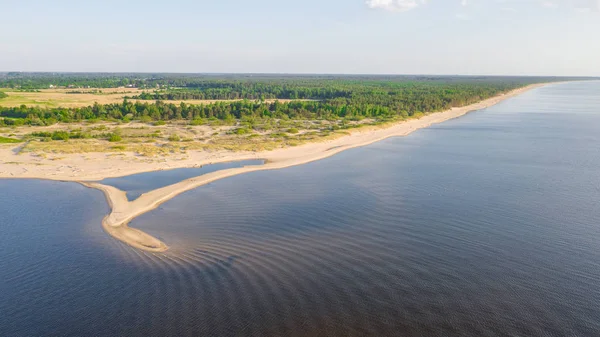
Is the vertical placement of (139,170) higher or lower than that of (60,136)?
lower

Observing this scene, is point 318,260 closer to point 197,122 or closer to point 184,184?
point 184,184

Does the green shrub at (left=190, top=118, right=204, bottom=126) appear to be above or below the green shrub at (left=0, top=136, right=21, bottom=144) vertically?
above

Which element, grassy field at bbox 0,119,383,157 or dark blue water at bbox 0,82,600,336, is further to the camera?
grassy field at bbox 0,119,383,157

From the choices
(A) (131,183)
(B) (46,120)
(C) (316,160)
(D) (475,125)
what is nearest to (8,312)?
(A) (131,183)

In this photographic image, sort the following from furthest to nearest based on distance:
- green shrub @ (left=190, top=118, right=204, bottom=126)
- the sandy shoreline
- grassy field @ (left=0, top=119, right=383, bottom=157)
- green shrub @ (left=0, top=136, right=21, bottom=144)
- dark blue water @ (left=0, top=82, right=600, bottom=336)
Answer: green shrub @ (left=190, top=118, right=204, bottom=126) → green shrub @ (left=0, top=136, right=21, bottom=144) → grassy field @ (left=0, top=119, right=383, bottom=157) → the sandy shoreline → dark blue water @ (left=0, top=82, right=600, bottom=336)

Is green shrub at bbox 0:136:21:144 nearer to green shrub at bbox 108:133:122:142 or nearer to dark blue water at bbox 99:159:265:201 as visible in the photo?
green shrub at bbox 108:133:122:142

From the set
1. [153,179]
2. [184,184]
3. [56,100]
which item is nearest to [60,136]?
[153,179]

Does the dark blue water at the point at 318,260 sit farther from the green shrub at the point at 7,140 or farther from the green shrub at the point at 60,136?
the green shrub at the point at 7,140

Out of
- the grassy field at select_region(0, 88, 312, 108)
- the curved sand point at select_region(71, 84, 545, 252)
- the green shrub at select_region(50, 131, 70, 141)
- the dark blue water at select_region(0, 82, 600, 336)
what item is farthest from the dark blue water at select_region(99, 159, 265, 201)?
the grassy field at select_region(0, 88, 312, 108)
